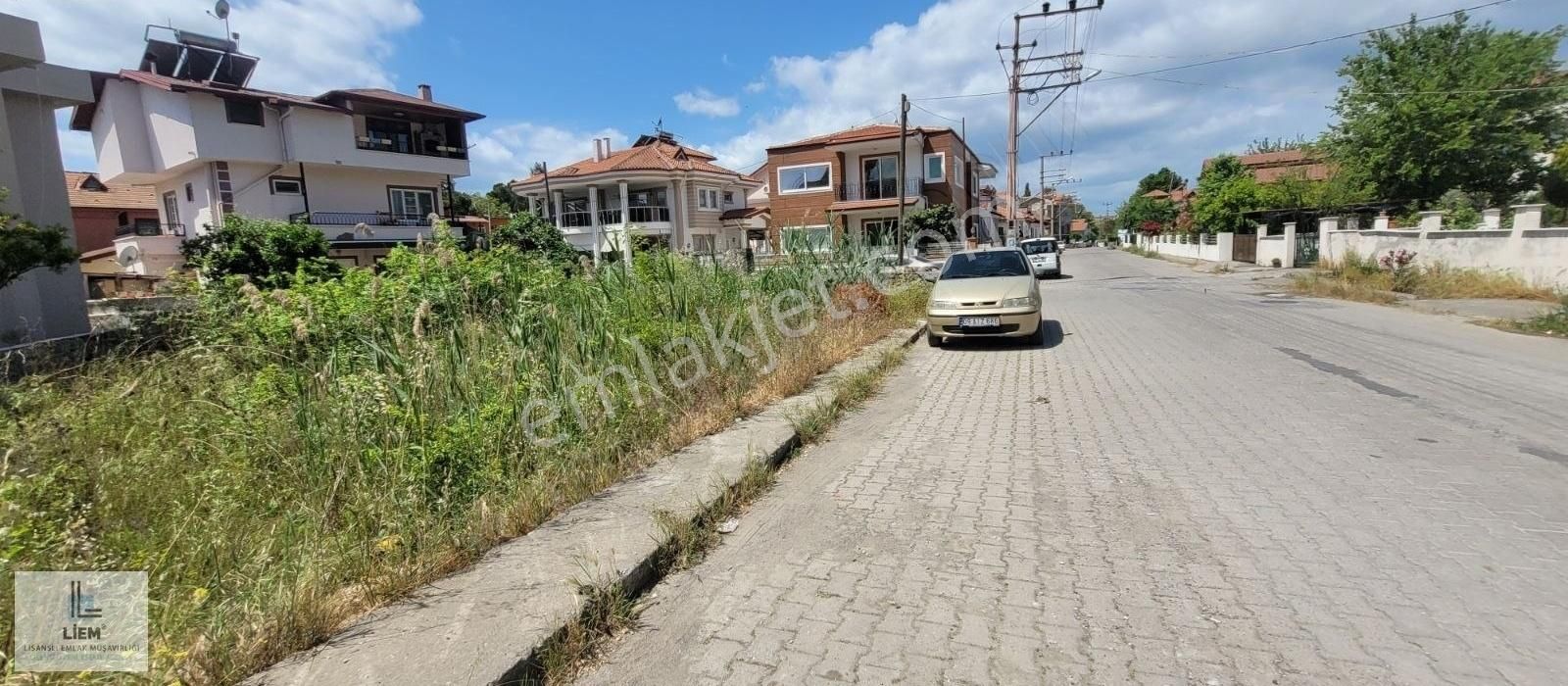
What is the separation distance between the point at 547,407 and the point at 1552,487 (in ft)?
20.3

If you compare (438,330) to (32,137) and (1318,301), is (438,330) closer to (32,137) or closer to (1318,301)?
(32,137)

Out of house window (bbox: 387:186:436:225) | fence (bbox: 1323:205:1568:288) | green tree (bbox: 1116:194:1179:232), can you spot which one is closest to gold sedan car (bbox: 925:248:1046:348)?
fence (bbox: 1323:205:1568:288)

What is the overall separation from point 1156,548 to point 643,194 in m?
36.0

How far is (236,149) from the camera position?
88.5ft

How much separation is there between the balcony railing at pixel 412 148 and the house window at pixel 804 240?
28.0 m

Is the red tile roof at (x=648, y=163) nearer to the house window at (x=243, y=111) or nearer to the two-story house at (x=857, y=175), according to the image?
the two-story house at (x=857, y=175)

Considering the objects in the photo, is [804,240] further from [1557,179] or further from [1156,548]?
[1557,179]

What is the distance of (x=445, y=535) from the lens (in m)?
3.16

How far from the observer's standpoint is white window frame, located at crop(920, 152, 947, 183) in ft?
116

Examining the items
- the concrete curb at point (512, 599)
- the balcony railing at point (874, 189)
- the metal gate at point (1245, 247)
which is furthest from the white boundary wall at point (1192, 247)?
the concrete curb at point (512, 599)

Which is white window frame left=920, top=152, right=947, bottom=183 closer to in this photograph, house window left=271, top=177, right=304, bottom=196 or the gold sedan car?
the gold sedan car

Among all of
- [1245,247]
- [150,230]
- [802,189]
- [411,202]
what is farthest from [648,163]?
[1245,247]

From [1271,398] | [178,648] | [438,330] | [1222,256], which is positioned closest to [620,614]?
[178,648]

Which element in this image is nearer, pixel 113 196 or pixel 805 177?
pixel 113 196
